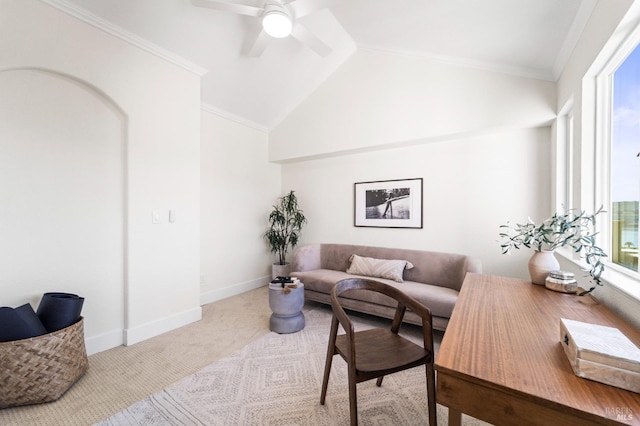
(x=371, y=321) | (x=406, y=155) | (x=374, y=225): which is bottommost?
(x=371, y=321)

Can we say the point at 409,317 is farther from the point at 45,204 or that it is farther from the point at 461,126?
the point at 45,204

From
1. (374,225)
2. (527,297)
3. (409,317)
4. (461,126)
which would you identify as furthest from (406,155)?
(527,297)

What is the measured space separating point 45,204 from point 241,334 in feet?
6.52

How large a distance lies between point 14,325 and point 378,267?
3095 millimetres

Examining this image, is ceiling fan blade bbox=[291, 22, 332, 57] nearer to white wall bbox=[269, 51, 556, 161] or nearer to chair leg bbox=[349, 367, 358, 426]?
white wall bbox=[269, 51, 556, 161]

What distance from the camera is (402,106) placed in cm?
337

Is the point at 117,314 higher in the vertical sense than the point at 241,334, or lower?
higher

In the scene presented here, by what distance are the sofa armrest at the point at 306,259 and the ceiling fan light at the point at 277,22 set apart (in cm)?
257

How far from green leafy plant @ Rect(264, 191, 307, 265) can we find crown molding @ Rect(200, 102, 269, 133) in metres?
1.19

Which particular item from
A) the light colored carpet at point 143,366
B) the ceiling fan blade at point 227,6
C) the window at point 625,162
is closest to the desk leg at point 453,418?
the window at point 625,162

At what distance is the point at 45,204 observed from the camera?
212 cm

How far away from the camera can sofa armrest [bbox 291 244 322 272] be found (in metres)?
3.68

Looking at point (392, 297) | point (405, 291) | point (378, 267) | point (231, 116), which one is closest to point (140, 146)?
point (231, 116)

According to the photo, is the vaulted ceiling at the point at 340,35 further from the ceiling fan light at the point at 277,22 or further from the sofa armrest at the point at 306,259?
the sofa armrest at the point at 306,259
